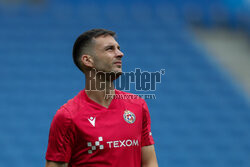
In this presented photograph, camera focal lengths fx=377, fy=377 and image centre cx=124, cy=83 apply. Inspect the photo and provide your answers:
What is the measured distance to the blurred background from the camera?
735 cm

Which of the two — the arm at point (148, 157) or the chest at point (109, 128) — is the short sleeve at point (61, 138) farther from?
the arm at point (148, 157)

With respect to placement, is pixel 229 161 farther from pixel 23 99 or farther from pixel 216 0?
pixel 216 0

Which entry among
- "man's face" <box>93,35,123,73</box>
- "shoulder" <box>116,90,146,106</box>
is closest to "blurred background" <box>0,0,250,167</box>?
"shoulder" <box>116,90,146,106</box>

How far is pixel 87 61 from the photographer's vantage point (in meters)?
2.70

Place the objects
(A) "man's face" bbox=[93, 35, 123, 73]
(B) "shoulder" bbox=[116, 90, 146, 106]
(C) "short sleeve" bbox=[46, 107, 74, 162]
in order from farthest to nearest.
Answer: (B) "shoulder" bbox=[116, 90, 146, 106], (A) "man's face" bbox=[93, 35, 123, 73], (C) "short sleeve" bbox=[46, 107, 74, 162]

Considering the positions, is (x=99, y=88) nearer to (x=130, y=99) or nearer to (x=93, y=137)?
(x=130, y=99)

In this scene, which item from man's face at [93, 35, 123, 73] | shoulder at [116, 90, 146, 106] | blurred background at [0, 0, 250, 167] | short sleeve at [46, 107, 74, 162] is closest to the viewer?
short sleeve at [46, 107, 74, 162]

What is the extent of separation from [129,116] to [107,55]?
0.46 metres

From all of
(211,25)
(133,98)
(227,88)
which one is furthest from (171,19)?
(133,98)

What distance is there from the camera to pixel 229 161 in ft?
24.1

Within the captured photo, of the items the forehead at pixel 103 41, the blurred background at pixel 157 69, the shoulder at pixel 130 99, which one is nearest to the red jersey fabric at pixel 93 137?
the shoulder at pixel 130 99

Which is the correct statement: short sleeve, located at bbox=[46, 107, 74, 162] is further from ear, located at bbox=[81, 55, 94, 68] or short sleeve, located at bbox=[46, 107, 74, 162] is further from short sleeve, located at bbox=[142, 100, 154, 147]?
short sleeve, located at bbox=[142, 100, 154, 147]

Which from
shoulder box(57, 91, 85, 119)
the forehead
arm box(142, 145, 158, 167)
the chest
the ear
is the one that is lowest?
arm box(142, 145, 158, 167)

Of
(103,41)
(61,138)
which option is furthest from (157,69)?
(61,138)
